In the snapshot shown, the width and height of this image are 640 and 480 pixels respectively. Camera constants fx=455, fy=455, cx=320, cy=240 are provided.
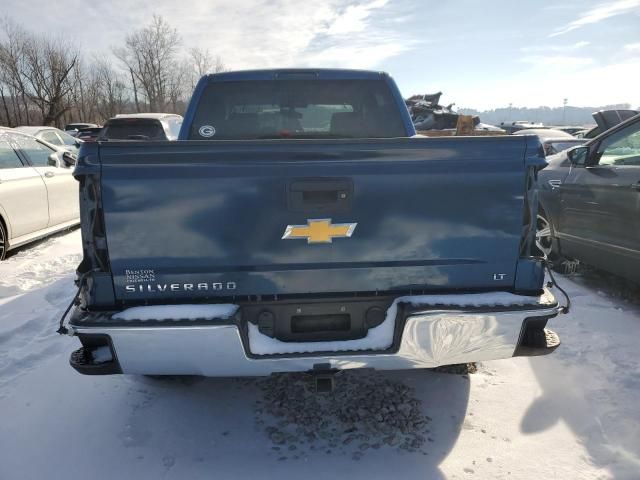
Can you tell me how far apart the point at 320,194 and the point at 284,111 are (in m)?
1.75

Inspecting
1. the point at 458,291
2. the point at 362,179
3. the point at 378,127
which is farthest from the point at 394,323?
the point at 378,127

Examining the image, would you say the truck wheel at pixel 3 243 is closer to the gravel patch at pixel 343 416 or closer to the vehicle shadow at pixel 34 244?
the vehicle shadow at pixel 34 244

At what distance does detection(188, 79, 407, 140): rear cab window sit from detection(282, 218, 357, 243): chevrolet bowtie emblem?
5.31 feet

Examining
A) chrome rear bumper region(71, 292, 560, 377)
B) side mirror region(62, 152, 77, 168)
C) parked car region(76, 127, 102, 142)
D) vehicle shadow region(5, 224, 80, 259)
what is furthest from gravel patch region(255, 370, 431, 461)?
parked car region(76, 127, 102, 142)


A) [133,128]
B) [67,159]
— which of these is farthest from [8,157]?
[133,128]

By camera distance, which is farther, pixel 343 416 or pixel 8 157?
pixel 8 157

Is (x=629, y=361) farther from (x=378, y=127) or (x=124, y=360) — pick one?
(x=124, y=360)

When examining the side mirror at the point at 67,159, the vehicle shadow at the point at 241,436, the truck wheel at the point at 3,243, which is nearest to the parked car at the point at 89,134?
the side mirror at the point at 67,159

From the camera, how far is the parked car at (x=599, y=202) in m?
4.04

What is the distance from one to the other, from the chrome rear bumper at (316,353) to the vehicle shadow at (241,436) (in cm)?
54

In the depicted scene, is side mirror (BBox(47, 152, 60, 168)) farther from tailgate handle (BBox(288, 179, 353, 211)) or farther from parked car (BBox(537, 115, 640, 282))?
parked car (BBox(537, 115, 640, 282))

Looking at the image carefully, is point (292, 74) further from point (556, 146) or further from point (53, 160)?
point (556, 146)

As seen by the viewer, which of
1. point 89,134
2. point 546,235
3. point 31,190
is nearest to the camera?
point 546,235

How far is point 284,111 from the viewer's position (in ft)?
12.3
